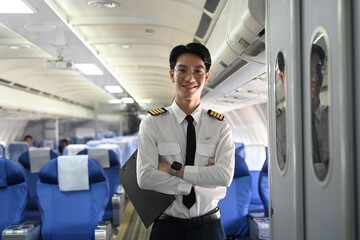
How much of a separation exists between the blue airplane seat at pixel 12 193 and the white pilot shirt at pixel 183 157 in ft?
7.41

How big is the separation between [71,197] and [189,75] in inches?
96.1

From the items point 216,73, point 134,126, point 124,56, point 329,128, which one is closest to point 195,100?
point 329,128

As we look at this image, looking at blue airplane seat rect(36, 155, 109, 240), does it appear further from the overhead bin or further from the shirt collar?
the shirt collar

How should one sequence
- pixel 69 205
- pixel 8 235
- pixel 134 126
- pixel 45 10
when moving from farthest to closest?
pixel 134 126 → pixel 45 10 → pixel 69 205 → pixel 8 235

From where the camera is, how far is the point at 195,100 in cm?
222

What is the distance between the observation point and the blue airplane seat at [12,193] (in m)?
3.95

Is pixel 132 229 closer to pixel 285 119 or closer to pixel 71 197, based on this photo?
pixel 71 197

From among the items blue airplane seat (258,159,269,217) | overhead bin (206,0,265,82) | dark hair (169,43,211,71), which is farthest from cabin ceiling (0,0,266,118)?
dark hair (169,43,211,71)

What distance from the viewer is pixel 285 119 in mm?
1876

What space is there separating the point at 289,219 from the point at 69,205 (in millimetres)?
2709

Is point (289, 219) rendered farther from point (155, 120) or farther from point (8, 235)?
point (8, 235)

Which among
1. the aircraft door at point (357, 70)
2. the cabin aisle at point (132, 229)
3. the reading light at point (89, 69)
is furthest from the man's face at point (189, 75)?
the reading light at point (89, 69)

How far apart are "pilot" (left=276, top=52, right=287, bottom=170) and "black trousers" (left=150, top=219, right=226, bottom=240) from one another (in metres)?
0.51

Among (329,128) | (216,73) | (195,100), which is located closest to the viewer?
(329,128)
